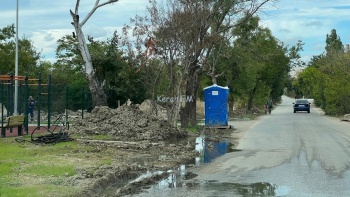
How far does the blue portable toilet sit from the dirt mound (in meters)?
4.82

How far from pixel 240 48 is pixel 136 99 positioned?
10.1 m

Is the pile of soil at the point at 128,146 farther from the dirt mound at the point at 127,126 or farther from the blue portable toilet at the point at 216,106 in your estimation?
the blue portable toilet at the point at 216,106

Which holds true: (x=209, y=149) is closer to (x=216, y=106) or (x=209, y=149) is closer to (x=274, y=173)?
(x=274, y=173)

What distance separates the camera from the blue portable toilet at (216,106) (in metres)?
26.5

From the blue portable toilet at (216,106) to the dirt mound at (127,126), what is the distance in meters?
4.82

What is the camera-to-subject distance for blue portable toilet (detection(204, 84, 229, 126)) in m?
26.5

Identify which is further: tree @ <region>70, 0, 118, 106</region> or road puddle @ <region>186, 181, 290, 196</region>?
tree @ <region>70, 0, 118, 106</region>

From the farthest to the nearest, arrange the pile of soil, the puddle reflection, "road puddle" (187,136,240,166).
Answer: the puddle reflection → "road puddle" (187,136,240,166) → the pile of soil

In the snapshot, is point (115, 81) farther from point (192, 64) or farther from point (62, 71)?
point (62, 71)

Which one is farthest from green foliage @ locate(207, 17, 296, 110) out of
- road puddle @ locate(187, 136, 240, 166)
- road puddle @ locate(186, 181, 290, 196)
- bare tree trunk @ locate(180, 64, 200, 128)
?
road puddle @ locate(186, 181, 290, 196)

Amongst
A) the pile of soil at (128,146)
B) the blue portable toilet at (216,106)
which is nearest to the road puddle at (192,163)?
the pile of soil at (128,146)

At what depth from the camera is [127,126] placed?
21078 mm

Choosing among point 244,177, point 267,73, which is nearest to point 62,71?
point 267,73

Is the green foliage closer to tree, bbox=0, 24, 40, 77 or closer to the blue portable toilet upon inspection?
the blue portable toilet
